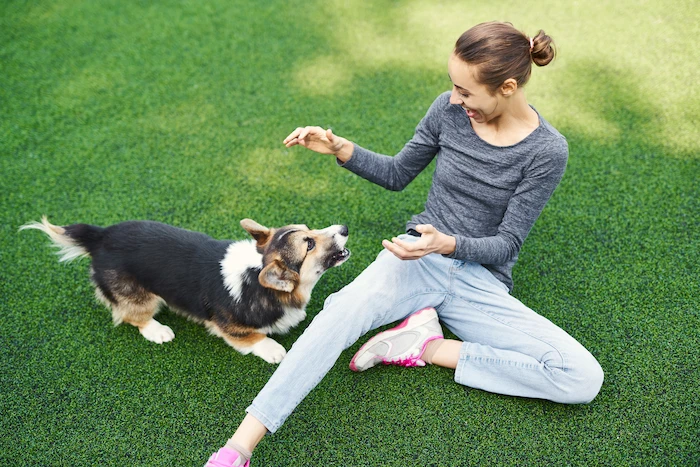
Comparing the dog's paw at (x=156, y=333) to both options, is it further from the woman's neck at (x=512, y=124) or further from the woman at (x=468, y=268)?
the woman's neck at (x=512, y=124)

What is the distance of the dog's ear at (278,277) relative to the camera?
2473 mm

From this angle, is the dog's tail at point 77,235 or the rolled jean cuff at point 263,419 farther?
the dog's tail at point 77,235

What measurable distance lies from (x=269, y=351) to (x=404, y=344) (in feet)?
2.30

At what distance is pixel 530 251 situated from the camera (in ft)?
10.3

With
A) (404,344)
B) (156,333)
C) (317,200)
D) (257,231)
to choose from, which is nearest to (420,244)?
(404,344)

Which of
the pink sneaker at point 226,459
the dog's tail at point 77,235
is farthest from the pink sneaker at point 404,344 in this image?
the dog's tail at point 77,235

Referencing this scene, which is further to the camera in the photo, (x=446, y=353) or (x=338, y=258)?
(x=338, y=258)

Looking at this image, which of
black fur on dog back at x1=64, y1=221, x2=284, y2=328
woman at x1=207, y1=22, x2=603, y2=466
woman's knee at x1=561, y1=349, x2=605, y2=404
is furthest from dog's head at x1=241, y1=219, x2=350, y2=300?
woman's knee at x1=561, y1=349, x2=605, y2=404

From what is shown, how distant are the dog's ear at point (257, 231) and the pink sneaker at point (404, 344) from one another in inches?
28.8

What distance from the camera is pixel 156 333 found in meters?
2.89

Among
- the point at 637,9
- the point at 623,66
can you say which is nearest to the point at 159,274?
the point at 623,66

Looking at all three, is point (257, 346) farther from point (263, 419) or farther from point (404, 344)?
point (404, 344)

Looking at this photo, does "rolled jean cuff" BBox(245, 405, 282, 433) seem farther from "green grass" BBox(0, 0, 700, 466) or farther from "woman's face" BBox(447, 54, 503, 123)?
"woman's face" BBox(447, 54, 503, 123)

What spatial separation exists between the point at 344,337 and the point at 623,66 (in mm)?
3256
